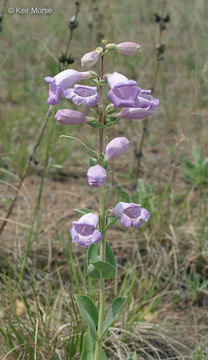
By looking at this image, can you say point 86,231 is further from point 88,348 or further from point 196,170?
point 196,170

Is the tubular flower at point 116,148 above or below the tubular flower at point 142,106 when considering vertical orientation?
below

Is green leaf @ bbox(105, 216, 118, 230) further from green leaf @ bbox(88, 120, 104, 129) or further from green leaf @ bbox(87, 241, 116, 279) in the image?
green leaf @ bbox(88, 120, 104, 129)

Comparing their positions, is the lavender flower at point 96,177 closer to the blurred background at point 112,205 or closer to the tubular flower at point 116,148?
the tubular flower at point 116,148

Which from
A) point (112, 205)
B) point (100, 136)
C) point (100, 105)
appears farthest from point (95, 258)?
point (112, 205)

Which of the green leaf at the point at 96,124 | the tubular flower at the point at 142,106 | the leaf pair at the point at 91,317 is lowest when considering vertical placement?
the leaf pair at the point at 91,317

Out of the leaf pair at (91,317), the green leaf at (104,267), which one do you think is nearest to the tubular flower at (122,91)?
the green leaf at (104,267)

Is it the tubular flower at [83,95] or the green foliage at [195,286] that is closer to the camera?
the tubular flower at [83,95]

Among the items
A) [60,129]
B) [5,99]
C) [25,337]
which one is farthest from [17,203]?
[5,99]

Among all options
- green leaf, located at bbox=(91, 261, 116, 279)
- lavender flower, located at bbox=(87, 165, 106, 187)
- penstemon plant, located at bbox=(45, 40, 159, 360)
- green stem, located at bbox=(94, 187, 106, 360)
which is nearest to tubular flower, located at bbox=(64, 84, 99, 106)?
penstemon plant, located at bbox=(45, 40, 159, 360)
